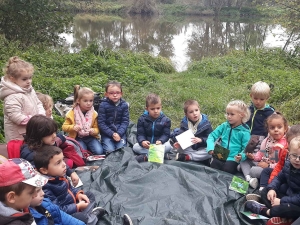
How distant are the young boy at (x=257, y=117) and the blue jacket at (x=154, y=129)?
114cm

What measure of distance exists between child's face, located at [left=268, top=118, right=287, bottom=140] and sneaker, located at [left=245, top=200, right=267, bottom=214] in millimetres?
893

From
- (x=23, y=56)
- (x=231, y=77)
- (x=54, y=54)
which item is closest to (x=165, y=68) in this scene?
(x=231, y=77)

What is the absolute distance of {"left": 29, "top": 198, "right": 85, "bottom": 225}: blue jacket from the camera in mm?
2459

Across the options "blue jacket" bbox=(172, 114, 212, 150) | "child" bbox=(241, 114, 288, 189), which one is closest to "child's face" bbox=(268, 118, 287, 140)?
"child" bbox=(241, 114, 288, 189)

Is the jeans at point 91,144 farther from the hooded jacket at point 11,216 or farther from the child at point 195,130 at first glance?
the hooded jacket at point 11,216

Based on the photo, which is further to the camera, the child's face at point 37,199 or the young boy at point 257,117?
the young boy at point 257,117

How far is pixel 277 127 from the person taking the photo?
12.5 feet

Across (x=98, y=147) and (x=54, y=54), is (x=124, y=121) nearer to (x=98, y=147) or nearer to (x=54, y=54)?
(x=98, y=147)

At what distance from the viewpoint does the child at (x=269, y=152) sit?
3.82 metres

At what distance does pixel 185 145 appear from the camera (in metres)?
4.51

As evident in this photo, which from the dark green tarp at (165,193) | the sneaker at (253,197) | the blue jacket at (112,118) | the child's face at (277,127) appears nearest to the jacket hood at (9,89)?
the dark green tarp at (165,193)

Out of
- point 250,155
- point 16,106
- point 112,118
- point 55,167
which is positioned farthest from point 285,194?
point 16,106

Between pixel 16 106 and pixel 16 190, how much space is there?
192 centimetres

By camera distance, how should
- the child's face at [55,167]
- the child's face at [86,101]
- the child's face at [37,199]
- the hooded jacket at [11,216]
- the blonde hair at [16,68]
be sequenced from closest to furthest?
the hooded jacket at [11,216]
the child's face at [37,199]
the child's face at [55,167]
the blonde hair at [16,68]
the child's face at [86,101]
